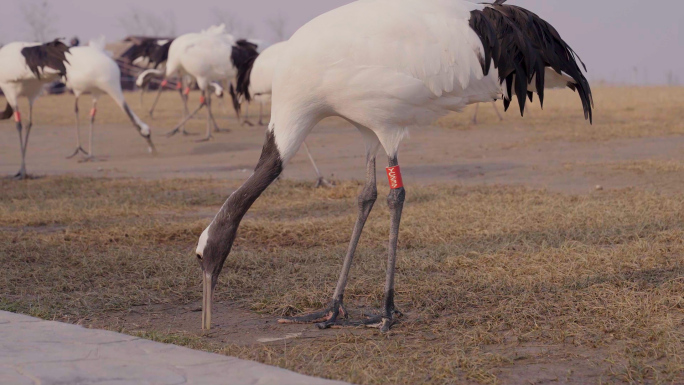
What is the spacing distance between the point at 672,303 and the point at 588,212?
270 centimetres

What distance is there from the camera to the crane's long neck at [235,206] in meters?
4.50

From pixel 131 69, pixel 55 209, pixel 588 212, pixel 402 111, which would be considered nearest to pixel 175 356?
pixel 402 111

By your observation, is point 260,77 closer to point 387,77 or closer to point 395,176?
point 395,176

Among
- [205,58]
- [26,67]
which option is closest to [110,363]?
[26,67]

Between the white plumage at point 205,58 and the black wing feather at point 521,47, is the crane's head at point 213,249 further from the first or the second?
the white plumage at point 205,58

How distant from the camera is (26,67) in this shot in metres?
11.2

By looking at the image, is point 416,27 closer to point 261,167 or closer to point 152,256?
point 261,167

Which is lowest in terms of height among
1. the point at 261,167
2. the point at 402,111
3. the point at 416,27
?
the point at 261,167

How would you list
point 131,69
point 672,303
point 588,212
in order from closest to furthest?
point 672,303 < point 588,212 < point 131,69

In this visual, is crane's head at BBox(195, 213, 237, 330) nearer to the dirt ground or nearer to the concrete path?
the concrete path

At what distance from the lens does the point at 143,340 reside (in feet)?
11.5

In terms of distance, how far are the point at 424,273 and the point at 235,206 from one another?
147 centimetres

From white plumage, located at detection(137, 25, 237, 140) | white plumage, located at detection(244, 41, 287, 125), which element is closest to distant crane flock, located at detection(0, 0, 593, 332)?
white plumage, located at detection(244, 41, 287, 125)

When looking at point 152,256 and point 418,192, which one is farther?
point 418,192
